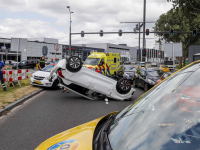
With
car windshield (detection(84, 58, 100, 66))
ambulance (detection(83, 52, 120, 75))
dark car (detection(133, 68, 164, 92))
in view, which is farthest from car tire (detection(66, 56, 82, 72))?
car windshield (detection(84, 58, 100, 66))

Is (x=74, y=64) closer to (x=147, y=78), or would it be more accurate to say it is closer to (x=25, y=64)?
(x=147, y=78)

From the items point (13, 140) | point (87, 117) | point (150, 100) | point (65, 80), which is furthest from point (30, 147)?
point (65, 80)

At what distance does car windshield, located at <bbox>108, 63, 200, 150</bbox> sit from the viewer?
4.66 ft

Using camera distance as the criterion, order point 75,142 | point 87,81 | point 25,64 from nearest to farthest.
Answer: point 75,142, point 87,81, point 25,64

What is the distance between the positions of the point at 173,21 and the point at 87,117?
41.7 m

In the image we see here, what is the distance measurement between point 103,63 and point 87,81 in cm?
969

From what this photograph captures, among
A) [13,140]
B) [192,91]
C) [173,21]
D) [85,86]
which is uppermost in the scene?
[173,21]

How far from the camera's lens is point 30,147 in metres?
4.48

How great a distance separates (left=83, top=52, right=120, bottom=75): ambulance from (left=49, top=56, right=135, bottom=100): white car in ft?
26.7

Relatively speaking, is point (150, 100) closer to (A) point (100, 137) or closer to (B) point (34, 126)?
(A) point (100, 137)

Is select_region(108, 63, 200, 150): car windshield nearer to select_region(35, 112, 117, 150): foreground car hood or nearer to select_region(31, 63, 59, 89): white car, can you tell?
select_region(35, 112, 117, 150): foreground car hood

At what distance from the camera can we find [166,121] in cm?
160

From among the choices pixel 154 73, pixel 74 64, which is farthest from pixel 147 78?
pixel 74 64

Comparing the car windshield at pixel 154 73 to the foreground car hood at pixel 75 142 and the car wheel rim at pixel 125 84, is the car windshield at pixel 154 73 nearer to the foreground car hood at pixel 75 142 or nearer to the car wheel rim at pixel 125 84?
the car wheel rim at pixel 125 84
